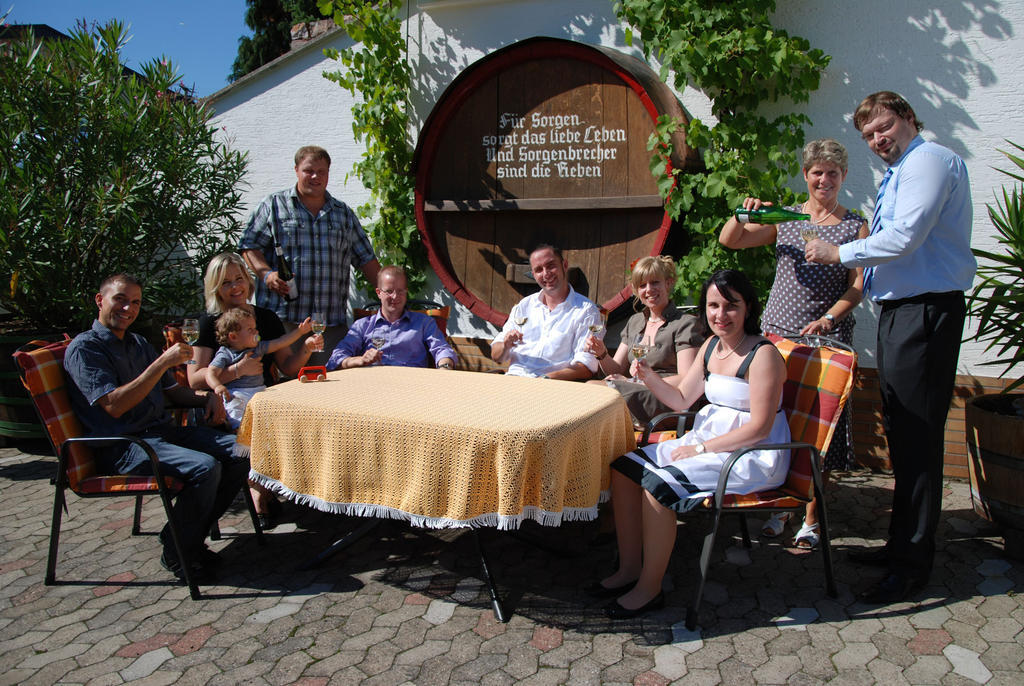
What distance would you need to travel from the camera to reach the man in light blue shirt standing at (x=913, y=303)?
2.66 metres

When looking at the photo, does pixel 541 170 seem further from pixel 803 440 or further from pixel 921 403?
pixel 921 403

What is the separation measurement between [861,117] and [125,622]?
3.22m

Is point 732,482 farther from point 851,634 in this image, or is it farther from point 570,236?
point 570,236

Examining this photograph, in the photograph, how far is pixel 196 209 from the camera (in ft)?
16.9

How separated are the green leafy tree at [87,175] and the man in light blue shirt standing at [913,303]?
4070 mm

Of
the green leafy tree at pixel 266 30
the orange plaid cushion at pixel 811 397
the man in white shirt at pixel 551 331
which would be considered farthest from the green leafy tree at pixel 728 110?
the green leafy tree at pixel 266 30

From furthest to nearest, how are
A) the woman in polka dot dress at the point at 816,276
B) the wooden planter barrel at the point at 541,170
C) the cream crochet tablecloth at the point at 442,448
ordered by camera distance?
the wooden planter barrel at the point at 541,170 → the woman in polka dot dress at the point at 816,276 → the cream crochet tablecloth at the point at 442,448

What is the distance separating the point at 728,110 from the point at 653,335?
1366mm

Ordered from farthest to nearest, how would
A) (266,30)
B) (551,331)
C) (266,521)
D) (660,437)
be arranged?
(266,30) < (551,331) < (266,521) < (660,437)

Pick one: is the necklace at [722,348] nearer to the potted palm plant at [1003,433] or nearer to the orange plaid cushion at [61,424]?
the potted palm plant at [1003,433]

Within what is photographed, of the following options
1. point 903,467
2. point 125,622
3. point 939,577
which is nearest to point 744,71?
point 903,467

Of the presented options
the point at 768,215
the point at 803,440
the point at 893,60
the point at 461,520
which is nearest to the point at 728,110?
the point at 893,60

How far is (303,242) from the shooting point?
14.4ft

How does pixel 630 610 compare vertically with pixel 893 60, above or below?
below
